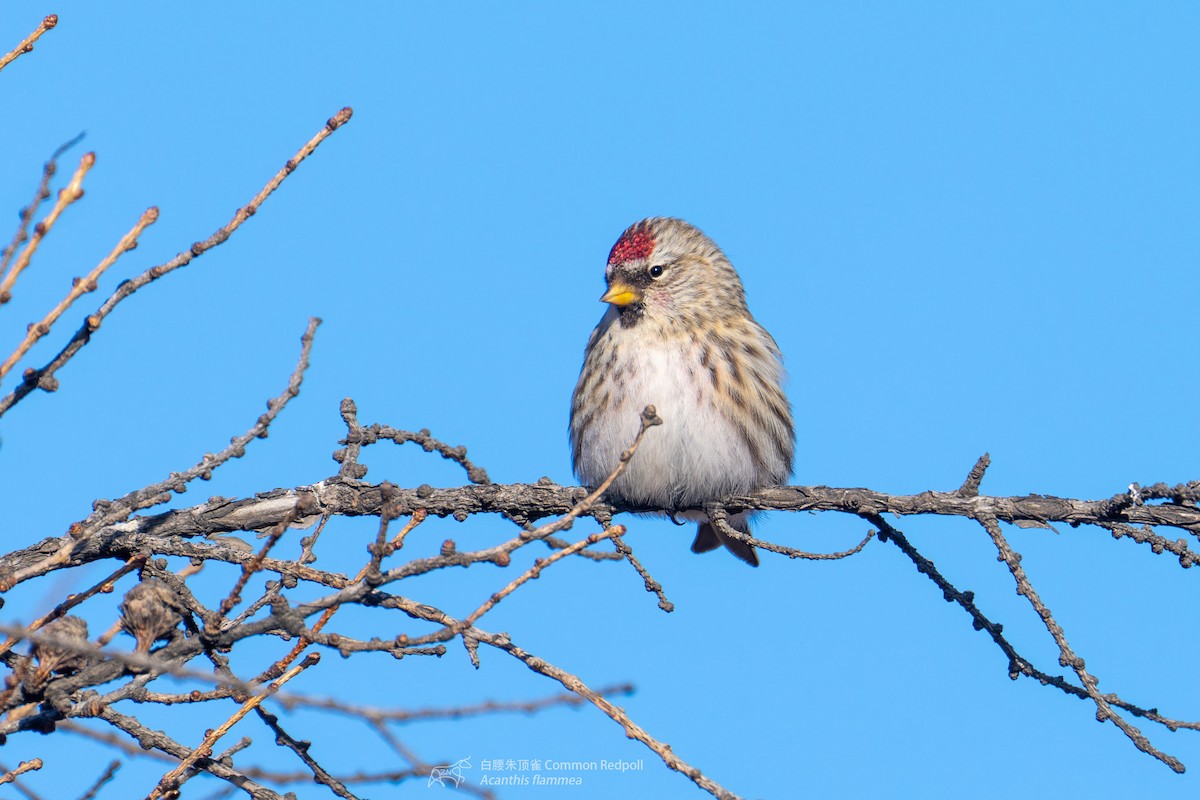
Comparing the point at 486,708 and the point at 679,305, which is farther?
the point at 679,305

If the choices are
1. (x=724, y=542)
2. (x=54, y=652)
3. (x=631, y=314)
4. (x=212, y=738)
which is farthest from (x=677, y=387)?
(x=54, y=652)

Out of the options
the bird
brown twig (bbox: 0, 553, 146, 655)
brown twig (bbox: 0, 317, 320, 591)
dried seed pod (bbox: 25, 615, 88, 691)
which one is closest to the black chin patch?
the bird

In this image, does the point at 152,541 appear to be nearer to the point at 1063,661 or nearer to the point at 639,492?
the point at 639,492

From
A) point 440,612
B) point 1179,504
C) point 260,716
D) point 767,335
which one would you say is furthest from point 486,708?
point 767,335

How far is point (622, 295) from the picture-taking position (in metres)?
4.74

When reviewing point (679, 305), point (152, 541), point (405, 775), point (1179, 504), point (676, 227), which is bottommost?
point (405, 775)

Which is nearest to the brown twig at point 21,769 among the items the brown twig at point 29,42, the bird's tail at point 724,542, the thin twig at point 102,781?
the thin twig at point 102,781

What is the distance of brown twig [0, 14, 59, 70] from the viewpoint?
6.64 ft

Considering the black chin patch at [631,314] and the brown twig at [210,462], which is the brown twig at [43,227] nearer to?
the brown twig at [210,462]

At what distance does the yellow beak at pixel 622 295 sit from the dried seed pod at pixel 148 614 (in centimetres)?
267

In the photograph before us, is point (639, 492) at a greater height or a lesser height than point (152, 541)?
greater

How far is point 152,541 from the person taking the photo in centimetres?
334

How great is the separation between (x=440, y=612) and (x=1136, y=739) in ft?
5.27

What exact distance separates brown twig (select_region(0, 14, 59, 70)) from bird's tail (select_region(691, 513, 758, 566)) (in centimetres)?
349
